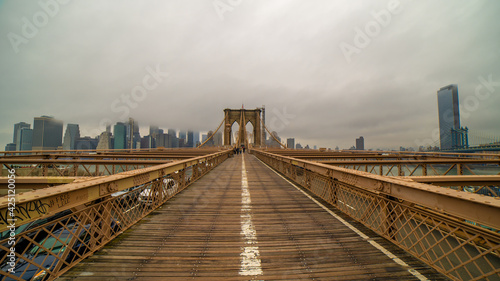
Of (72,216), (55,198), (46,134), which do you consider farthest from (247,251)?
(46,134)

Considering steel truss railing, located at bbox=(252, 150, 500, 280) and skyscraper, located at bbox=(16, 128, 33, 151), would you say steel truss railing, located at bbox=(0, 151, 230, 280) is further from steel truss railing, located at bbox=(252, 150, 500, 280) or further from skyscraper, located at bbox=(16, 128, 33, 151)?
skyscraper, located at bbox=(16, 128, 33, 151)

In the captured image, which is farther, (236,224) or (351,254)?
(236,224)

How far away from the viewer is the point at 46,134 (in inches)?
1918

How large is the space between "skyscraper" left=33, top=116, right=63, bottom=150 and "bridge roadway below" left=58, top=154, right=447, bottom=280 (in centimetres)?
6004

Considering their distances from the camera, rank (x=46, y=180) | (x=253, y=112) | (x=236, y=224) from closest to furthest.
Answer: (x=46, y=180), (x=236, y=224), (x=253, y=112)

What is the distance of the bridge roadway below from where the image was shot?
2939 mm

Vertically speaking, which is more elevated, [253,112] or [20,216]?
[253,112]

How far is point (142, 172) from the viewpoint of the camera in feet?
15.6

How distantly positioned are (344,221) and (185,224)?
3740mm

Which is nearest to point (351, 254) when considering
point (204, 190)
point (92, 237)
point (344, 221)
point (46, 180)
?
point (344, 221)

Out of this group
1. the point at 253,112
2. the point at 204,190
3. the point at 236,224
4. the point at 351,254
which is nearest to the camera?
the point at 351,254

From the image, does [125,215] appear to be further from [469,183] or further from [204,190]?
[469,183]

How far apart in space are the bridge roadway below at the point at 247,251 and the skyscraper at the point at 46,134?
6004 centimetres

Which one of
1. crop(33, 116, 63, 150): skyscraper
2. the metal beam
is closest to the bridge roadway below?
the metal beam
